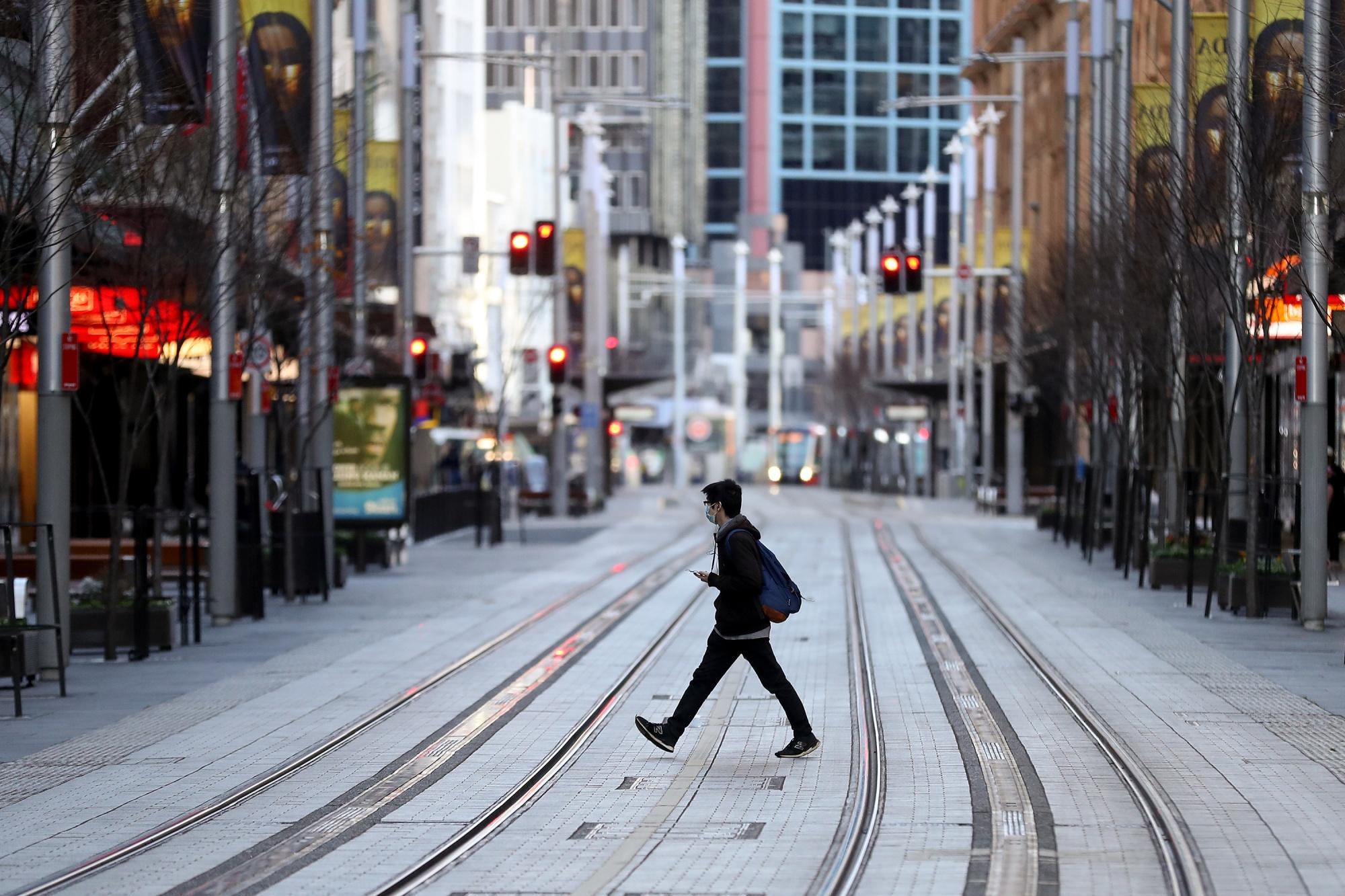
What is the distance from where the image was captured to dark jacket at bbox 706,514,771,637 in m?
13.1

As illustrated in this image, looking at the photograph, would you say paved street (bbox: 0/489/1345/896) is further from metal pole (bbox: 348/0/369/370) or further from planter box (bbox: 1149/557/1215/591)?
metal pole (bbox: 348/0/369/370)

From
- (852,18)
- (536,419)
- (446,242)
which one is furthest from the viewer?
(852,18)

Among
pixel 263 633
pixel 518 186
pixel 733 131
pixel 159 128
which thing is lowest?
pixel 263 633

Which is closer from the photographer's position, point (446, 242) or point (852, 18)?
point (446, 242)

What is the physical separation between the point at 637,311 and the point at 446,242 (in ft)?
206

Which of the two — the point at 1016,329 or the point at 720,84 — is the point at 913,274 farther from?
the point at 720,84

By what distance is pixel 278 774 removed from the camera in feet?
43.3

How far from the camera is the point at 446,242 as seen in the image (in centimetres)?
8694

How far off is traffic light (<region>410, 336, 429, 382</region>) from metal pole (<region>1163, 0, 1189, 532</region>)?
14.3 meters

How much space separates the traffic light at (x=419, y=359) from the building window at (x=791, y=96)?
5145 inches

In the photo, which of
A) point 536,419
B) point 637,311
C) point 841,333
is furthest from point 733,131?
point 536,419

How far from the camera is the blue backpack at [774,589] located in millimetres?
13195

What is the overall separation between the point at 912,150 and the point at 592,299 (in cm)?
10633

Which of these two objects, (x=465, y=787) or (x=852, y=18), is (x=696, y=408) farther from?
(x=465, y=787)
